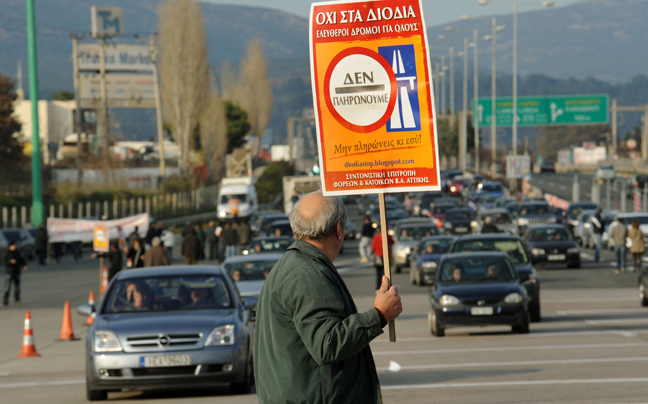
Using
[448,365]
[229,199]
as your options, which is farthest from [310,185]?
[448,365]

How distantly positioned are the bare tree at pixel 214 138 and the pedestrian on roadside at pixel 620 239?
6529 cm

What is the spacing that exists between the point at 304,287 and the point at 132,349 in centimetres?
721

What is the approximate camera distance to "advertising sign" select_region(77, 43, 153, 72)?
9062 cm

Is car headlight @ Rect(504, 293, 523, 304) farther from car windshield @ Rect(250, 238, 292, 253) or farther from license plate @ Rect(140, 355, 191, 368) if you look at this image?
car windshield @ Rect(250, 238, 292, 253)

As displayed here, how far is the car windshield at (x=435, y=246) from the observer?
32906 mm

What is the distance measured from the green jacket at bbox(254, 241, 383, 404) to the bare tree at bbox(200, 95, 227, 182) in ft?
303

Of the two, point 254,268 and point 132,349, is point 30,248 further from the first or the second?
point 132,349

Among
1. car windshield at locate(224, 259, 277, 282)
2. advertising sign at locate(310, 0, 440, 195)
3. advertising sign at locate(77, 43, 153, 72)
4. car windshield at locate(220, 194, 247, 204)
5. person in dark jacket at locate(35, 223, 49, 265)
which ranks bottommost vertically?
person in dark jacket at locate(35, 223, 49, 265)

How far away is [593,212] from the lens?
163 ft

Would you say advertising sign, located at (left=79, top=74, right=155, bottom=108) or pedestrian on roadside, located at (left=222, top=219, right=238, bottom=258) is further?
advertising sign, located at (left=79, top=74, right=155, bottom=108)

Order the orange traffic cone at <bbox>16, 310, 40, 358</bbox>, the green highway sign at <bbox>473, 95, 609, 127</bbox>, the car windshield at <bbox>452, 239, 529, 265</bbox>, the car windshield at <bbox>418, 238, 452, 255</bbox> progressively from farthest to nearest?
the green highway sign at <bbox>473, 95, 609, 127</bbox>, the car windshield at <bbox>418, 238, 452, 255</bbox>, the car windshield at <bbox>452, 239, 529, 265</bbox>, the orange traffic cone at <bbox>16, 310, 40, 358</bbox>

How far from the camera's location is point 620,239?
111 ft

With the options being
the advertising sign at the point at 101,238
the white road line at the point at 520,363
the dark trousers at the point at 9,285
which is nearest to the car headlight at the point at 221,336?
the white road line at the point at 520,363

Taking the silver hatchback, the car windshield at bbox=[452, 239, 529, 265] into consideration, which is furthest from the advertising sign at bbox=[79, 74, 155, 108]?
the silver hatchback
